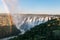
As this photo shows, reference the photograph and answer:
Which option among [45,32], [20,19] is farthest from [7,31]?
[45,32]

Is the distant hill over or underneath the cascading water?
underneath

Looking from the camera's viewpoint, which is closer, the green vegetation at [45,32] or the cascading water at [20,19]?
the green vegetation at [45,32]

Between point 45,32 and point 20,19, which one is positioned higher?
point 20,19

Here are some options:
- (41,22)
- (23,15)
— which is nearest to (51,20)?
(41,22)

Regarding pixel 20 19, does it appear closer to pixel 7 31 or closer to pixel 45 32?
pixel 7 31

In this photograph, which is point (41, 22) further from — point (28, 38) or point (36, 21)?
point (28, 38)

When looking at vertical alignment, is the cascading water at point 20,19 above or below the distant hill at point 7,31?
above

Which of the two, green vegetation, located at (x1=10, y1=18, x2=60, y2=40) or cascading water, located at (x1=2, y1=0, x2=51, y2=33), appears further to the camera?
cascading water, located at (x1=2, y1=0, x2=51, y2=33)

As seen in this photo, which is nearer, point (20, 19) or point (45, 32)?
point (45, 32)
